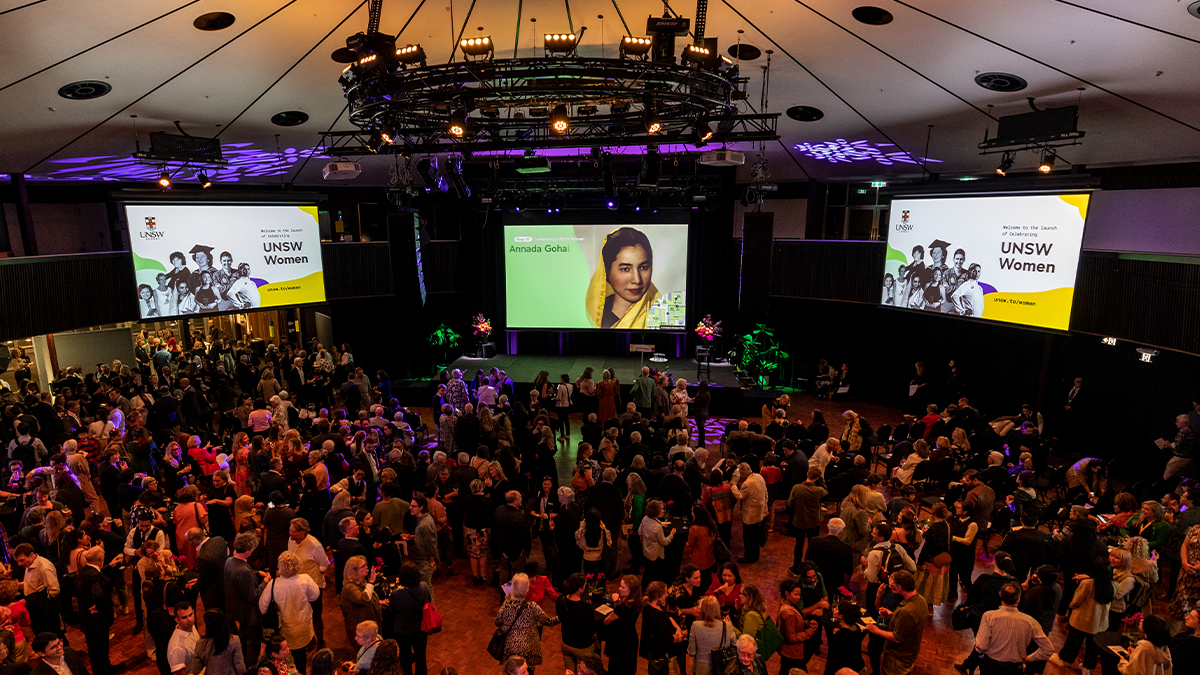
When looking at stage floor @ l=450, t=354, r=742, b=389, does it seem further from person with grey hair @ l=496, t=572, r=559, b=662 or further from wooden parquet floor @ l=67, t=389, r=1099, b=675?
person with grey hair @ l=496, t=572, r=559, b=662

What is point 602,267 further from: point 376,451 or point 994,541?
point 994,541

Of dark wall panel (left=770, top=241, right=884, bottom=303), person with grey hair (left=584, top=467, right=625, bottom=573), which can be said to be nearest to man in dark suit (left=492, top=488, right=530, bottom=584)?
person with grey hair (left=584, top=467, right=625, bottom=573)

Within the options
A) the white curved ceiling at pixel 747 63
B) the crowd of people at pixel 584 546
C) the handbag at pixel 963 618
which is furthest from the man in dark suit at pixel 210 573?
the handbag at pixel 963 618

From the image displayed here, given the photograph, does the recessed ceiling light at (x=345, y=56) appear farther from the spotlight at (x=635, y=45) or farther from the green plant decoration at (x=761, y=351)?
the green plant decoration at (x=761, y=351)

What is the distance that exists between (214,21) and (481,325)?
8778 mm

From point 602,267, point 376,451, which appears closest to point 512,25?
point 376,451

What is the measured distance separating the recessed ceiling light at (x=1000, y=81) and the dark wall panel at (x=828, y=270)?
15.7 feet

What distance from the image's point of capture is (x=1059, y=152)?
10.3 meters

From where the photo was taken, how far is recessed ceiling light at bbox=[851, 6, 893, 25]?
6785mm

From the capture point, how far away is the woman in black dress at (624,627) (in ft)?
14.6

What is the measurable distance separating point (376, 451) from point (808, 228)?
411 inches

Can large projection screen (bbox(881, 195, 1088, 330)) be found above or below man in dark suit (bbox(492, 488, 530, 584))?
above

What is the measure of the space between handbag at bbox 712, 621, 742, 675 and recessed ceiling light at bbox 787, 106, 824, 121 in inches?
333

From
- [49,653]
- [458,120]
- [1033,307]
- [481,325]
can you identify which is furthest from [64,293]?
[1033,307]
